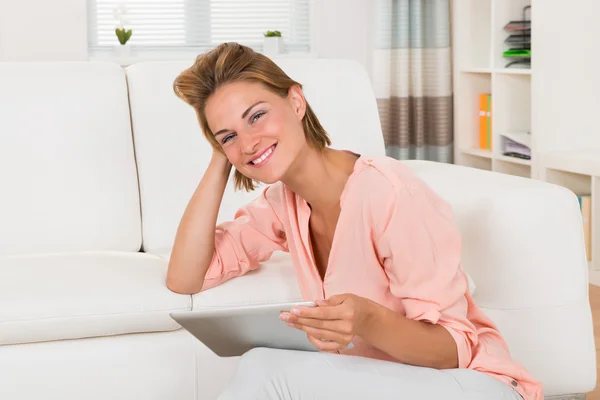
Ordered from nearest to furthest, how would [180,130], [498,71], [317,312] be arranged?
[317,312] < [180,130] < [498,71]

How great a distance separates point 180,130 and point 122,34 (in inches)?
83.1

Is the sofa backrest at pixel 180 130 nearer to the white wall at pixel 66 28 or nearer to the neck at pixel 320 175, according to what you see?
the neck at pixel 320 175

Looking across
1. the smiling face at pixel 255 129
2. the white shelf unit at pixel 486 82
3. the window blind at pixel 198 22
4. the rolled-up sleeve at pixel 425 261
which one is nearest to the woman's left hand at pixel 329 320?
the rolled-up sleeve at pixel 425 261

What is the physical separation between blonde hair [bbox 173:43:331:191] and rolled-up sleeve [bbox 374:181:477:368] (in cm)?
22

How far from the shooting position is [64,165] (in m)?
2.49

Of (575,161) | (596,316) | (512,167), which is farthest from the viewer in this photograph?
(512,167)

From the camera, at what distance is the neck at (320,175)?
5.48ft

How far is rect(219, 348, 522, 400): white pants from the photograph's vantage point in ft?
4.73

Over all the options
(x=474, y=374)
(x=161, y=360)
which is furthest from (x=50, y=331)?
(x=474, y=374)

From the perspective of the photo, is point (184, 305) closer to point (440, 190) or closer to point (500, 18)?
point (440, 190)

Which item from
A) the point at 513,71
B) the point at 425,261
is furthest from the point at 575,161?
the point at 425,261

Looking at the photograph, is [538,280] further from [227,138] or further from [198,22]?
[198,22]

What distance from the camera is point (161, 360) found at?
2008 millimetres

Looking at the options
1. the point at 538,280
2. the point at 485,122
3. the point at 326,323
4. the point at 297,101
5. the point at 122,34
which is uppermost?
the point at 122,34
